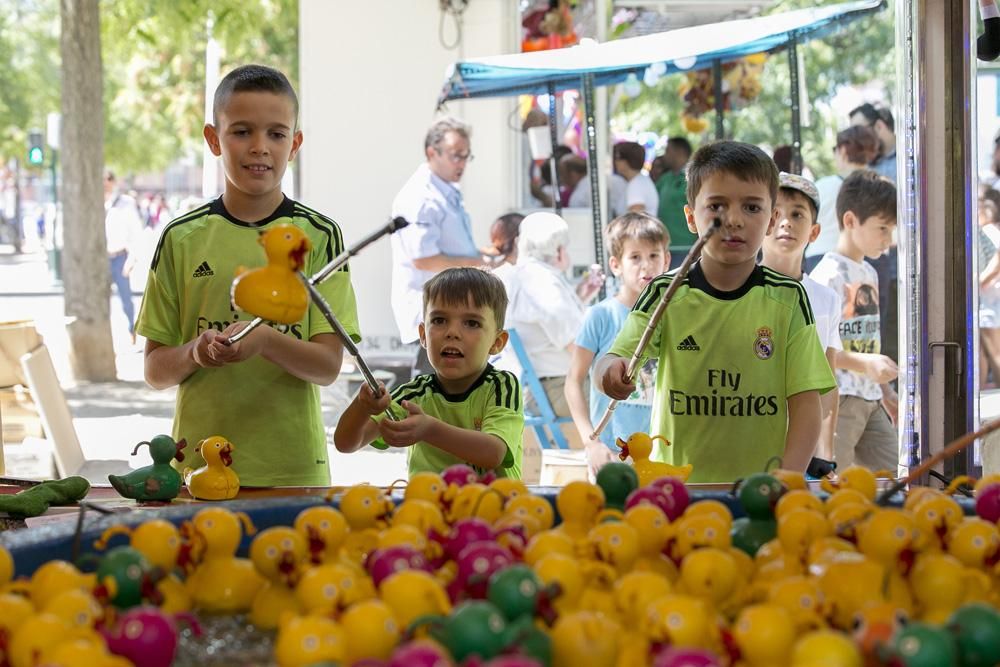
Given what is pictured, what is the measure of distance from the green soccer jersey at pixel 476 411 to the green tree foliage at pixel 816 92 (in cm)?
1893

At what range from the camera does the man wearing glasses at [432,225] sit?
6953 mm

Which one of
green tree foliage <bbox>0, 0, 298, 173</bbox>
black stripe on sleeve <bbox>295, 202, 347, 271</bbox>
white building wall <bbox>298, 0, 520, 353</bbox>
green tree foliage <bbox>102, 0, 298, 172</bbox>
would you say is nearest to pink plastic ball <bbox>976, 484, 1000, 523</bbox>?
black stripe on sleeve <bbox>295, 202, 347, 271</bbox>

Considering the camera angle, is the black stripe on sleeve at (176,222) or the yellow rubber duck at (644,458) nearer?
the yellow rubber duck at (644,458)

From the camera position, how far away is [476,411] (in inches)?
116

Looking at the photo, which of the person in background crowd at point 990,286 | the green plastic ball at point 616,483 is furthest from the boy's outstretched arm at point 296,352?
the person in background crowd at point 990,286

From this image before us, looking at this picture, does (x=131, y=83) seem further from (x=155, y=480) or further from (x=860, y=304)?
(x=155, y=480)

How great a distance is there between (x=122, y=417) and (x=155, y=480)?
769 cm

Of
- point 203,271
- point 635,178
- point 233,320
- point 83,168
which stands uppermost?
point 83,168

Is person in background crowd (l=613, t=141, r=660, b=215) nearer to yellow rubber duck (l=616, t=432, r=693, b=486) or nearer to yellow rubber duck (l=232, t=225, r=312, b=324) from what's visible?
yellow rubber duck (l=616, t=432, r=693, b=486)

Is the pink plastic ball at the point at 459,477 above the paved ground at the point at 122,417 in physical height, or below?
above

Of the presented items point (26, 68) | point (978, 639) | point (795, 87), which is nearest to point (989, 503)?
point (978, 639)

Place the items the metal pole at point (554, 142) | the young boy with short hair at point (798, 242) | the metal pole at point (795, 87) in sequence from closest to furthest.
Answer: the young boy with short hair at point (798, 242), the metal pole at point (795, 87), the metal pole at point (554, 142)

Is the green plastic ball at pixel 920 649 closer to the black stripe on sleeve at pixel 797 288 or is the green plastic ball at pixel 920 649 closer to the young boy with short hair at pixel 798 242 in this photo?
the black stripe on sleeve at pixel 797 288

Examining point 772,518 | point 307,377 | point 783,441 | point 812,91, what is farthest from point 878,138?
point 812,91
